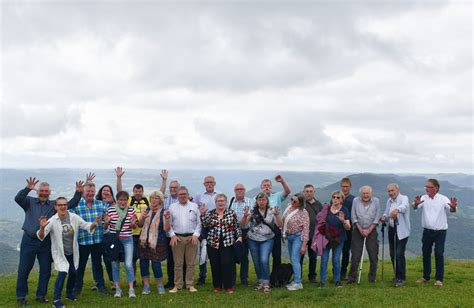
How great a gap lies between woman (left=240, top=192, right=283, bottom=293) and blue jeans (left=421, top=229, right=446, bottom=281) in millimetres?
5128

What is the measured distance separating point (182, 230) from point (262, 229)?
259 cm

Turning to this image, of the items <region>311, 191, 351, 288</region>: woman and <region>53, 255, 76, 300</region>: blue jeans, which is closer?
<region>53, 255, 76, 300</region>: blue jeans

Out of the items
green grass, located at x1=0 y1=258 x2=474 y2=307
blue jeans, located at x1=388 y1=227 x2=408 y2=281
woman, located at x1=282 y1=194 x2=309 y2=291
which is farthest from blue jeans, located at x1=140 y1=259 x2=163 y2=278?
blue jeans, located at x1=388 y1=227 x2=408 y2=281

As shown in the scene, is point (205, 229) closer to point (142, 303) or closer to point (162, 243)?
point (162, 243)

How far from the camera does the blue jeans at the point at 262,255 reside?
42.0 ft

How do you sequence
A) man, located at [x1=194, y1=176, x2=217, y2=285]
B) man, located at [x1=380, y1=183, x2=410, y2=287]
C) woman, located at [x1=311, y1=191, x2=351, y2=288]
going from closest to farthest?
woman, located at [x1=311, y1=191, x2=351, y2=288] → man, located at [x1=380, y1=183, x2=410, y2=287] → man, located at [x1=194, y1=176, x2=217, y2=285]

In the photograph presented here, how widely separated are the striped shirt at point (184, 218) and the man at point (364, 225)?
17.7ft

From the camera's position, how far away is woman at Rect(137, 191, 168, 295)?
12.3 metres

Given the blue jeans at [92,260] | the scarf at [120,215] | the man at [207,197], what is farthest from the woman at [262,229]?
the blue jeans at [92,260]

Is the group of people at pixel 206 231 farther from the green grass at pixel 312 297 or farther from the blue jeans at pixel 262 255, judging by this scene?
the green grass at pixel 312 297

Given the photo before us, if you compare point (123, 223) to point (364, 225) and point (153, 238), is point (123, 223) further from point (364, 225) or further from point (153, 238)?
point (364, 225)

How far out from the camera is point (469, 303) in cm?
1080

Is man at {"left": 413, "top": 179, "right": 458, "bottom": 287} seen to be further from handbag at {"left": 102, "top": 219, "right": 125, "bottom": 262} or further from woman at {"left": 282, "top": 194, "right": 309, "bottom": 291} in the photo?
handbag at {"left": 102, "top": 219, "right": 125, "bottom": 262}

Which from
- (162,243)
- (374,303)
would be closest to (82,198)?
(162,243)
